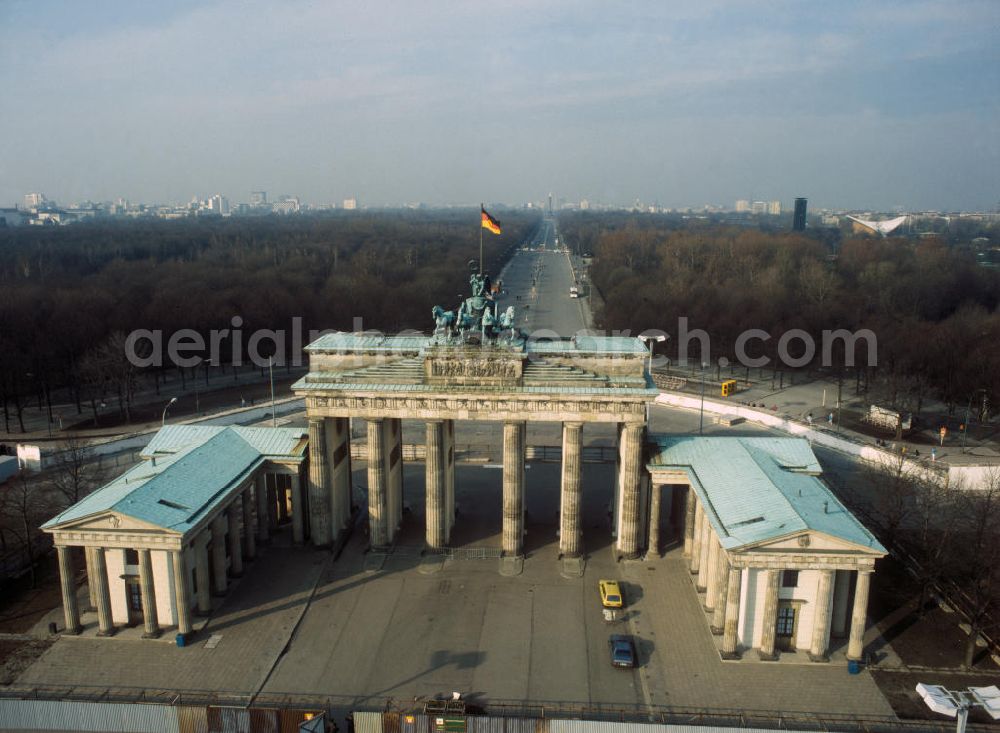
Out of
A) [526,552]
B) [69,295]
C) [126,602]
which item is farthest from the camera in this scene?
[69,295]

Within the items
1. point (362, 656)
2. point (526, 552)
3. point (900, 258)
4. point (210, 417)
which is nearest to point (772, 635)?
point (526, 552)

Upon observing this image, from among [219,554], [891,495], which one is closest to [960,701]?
[891,495]

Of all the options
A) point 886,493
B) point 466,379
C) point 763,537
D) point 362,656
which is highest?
point 466,379

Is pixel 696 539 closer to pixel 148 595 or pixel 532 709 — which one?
pixel 532 709

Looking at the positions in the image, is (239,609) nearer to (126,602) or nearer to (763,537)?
(126,602)

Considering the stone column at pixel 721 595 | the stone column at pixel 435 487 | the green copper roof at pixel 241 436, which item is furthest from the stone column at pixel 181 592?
the stone column at pixel 721 595

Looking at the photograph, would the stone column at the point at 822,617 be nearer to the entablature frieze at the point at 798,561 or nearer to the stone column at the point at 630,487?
the entablature frieze at the point at 798,561

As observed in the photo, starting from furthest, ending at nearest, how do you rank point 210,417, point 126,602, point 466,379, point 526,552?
point 210,417
point 526,552
point 466,379
point 126,602
